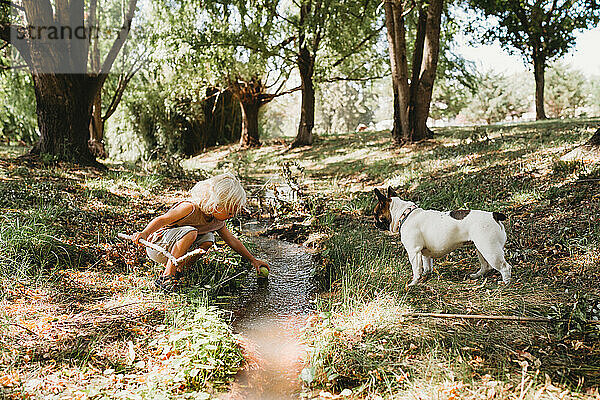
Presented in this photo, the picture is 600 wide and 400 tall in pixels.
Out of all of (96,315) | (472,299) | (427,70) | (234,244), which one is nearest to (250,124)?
(427,70)

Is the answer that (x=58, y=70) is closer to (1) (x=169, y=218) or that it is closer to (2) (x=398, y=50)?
(1) (x=169, y=218)

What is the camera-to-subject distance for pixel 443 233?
4.23 metres

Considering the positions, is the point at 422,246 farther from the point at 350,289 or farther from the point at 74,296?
the point at 74,296

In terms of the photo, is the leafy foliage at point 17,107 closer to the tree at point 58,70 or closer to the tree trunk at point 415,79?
the tree at point 58,70

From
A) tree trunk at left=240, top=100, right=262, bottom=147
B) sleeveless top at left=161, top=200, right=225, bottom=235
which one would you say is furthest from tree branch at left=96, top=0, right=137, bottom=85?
tree trunk at left=240, top=100, right=262, bottom=147

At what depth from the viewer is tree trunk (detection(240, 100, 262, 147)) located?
20.5m

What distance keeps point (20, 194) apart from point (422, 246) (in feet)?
18.5

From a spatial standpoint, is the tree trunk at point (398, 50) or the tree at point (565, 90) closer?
the tree trunk at point (398, 50)

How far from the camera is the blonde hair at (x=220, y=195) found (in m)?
4.33

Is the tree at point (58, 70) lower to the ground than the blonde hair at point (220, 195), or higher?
higher

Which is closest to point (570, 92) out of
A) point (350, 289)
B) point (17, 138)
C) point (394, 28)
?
point (394, 28)

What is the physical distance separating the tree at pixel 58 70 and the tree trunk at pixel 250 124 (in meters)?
10.5

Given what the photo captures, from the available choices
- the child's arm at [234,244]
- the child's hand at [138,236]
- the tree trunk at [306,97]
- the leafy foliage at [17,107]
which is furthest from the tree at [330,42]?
the child's hand at [138,236]

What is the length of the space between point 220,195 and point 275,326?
4.34 feet
